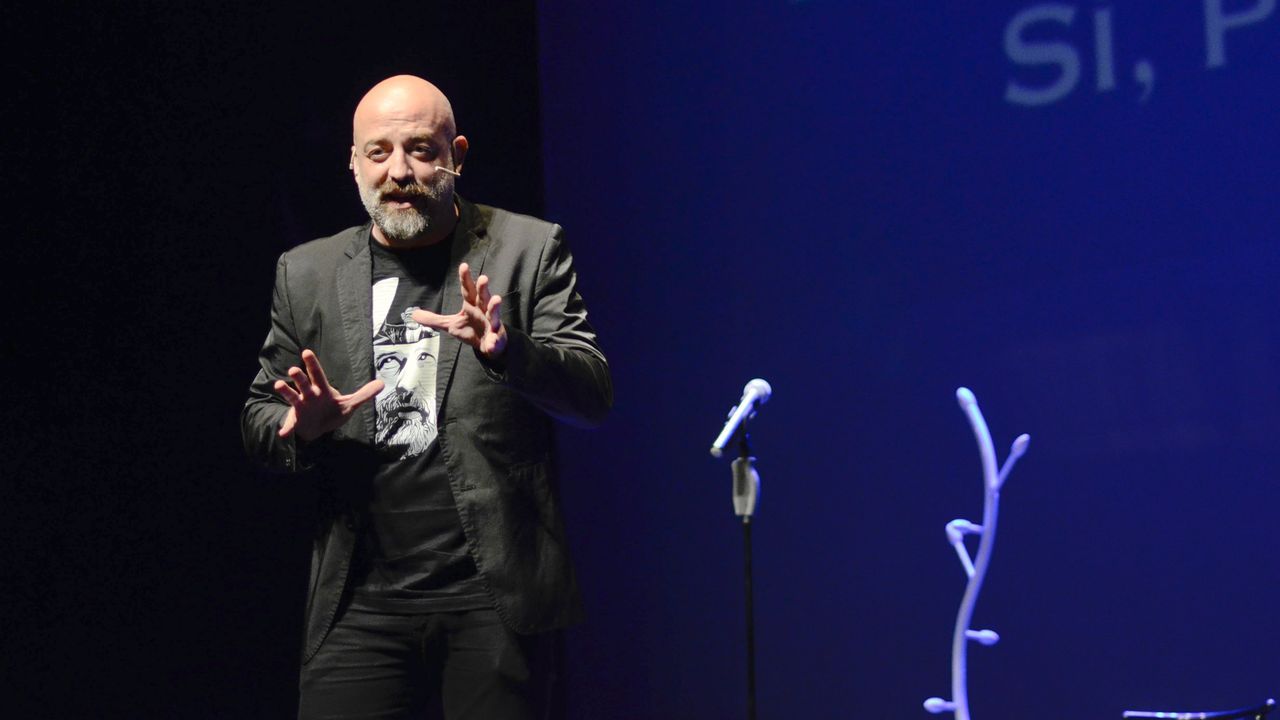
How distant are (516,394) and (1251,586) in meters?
1.97

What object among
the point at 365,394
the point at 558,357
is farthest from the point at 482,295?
the point at 365,394

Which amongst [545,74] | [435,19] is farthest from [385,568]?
[545,74]

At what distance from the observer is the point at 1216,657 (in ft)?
9.91

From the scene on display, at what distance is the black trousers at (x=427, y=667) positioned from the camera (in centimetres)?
198

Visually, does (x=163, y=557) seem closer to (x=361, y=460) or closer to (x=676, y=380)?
(x=361, y=460)

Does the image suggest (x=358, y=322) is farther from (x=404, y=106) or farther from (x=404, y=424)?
(x=404, y=106)

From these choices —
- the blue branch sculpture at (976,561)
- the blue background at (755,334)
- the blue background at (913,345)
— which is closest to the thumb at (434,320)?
the blue background at (755,334)

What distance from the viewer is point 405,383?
2117mm

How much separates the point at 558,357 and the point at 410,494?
348 millimetres

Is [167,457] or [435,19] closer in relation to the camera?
[167,457]

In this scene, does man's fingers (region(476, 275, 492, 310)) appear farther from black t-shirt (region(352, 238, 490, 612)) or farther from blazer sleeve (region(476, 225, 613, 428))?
black t-shirt (region(352, 238, 490, 612))

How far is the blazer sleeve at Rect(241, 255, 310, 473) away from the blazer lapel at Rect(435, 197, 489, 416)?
27 centimetres

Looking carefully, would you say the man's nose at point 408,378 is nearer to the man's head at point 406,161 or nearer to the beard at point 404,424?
the beard at point 404,424

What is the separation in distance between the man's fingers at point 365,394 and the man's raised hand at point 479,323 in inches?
7.5
